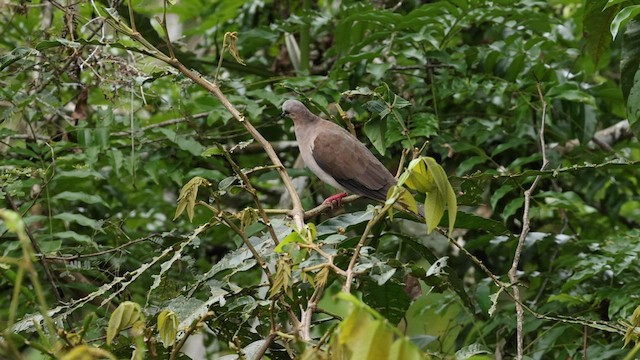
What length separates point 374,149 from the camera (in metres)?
4.16

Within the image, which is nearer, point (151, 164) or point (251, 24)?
point (151, 164)

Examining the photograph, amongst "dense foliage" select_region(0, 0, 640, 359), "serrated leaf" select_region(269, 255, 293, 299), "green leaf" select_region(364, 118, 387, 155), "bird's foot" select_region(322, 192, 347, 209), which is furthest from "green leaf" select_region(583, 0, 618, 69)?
"serrated leaf" select_region(269, 255, 293, 299)

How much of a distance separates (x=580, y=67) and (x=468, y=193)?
6.81 feet

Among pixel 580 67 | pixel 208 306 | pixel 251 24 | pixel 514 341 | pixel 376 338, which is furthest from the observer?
pixel 251 24

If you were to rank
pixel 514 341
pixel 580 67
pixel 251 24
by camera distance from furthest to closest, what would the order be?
1. pixel 251 24
2. pixel 580 67
3. pixel 514 341

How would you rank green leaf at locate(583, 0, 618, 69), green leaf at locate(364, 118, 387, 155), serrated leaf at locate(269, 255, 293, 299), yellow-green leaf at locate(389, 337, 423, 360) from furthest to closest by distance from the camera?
green leaf at locate(583, 0, 618, 69), green leaf at locate(364, 118, 387, 155), serrated leaf at locate(269, 255, 293, 299), yellow-green leaf at locate(389, 337, 423, 360)

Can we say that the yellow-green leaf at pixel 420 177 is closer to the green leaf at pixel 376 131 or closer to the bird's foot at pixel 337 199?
the green leaf at pixel 376 131

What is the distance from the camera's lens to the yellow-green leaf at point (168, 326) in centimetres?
168

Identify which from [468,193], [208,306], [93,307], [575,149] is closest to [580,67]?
[575,149]

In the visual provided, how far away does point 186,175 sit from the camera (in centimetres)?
409

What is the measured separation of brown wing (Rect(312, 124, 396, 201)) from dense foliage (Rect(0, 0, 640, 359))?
163 mm

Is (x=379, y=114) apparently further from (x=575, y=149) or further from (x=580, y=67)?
(x=580, y=67)

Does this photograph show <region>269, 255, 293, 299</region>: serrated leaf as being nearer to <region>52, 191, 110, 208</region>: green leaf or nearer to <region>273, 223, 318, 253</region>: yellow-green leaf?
<region>273, 223, 318, 253</region>: yellow-green leaf

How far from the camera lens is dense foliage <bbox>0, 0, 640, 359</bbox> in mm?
3020
